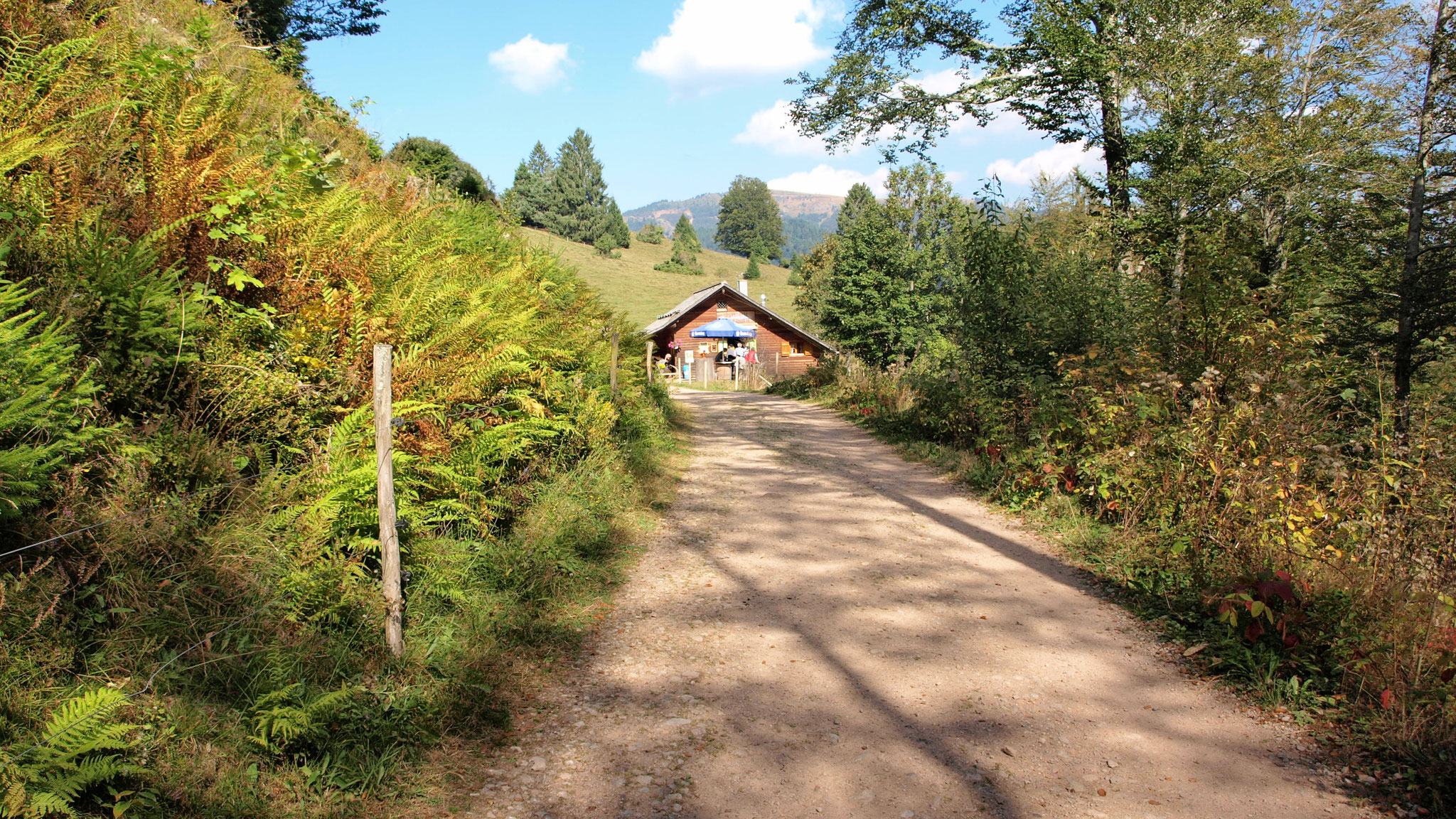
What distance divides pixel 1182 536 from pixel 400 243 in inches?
271

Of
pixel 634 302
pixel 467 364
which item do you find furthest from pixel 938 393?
pixel 634 302

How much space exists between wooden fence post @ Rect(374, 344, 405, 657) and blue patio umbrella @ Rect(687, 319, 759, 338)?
35207 mm

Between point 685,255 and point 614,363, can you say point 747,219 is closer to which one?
point 685,255

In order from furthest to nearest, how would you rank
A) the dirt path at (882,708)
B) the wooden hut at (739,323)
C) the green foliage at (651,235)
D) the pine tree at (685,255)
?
the green foliage at (651,235) → the pine tree at (685,255) → the wooden hut at (739,323) → the dirt path at (882,708)

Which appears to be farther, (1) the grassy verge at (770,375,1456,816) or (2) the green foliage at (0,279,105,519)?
(1) the grassy verge at (770,375,1456,816)

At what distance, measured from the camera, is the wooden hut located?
41.1 m

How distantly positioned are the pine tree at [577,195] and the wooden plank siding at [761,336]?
57.3 metres

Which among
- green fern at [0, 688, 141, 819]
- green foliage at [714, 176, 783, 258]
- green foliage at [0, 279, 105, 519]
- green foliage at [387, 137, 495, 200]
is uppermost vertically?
green foliage at [714, 176, 783, 258]

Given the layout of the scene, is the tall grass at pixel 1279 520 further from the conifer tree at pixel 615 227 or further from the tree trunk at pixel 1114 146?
the conifer tree at pixel 615 227

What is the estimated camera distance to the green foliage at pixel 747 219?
13812 cm

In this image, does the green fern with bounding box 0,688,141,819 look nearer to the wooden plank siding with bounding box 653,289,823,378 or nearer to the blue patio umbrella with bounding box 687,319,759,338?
Result: the blue patio umbrella with bounding box 687,319,759,338

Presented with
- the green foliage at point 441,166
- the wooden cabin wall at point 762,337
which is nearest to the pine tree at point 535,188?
the wooden cabin wall at point 762,337

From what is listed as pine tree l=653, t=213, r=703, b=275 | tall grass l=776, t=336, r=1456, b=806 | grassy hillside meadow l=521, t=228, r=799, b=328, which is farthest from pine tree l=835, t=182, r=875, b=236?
tall grass l=776, t=336, r=1456, b=806

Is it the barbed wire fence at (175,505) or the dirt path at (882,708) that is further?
the dirt path at (882,708)
